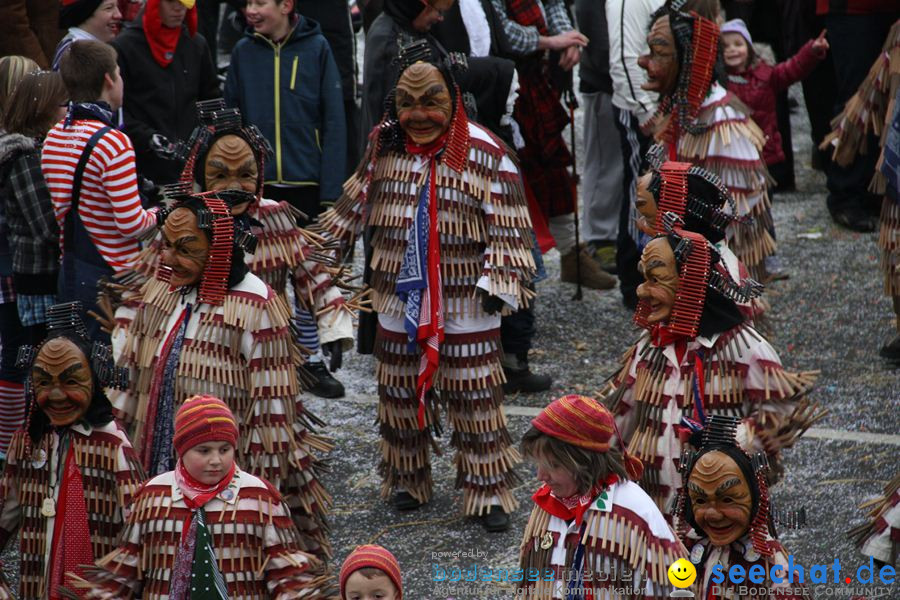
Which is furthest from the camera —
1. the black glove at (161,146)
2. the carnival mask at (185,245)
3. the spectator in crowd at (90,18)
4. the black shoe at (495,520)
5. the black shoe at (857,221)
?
the black shoe at (857,221)

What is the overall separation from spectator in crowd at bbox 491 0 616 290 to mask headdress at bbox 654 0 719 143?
1.31 meters

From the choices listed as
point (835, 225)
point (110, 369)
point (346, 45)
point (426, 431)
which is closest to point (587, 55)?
point (346, 45)

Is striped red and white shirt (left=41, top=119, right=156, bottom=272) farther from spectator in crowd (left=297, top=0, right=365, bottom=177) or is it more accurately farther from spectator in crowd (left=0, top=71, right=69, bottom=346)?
spectator in crowd (left=297, top=0, right=365, bottom=177)

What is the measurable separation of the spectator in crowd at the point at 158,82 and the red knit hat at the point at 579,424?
359cm

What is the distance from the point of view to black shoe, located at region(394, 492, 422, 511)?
606 cm

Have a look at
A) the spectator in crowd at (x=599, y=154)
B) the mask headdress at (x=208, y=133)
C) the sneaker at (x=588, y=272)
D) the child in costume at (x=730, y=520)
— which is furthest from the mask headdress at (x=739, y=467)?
the spectator in crowd at (x=599, y=154)

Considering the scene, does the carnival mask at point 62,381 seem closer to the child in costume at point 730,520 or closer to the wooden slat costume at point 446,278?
the wooden slat costume at point 446,278

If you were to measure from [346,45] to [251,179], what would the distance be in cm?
355

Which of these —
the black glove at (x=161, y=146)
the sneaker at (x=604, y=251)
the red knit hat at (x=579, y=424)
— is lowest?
the red knit hat at (x=579, y=424)

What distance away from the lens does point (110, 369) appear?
15.4 ft

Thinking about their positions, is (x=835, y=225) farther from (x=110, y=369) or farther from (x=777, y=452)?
(x=110, y=369)

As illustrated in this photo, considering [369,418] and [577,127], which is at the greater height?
[577,127]

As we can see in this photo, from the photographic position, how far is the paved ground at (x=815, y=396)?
5.67 metres

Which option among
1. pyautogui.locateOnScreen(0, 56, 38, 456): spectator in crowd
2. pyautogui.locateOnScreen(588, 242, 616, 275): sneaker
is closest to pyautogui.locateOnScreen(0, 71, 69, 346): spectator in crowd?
pyautogui.locateOnScreen(0, 56, 38, 456): spectator in crowd
